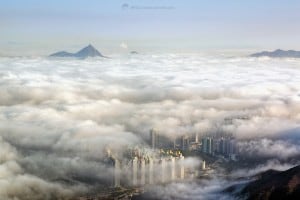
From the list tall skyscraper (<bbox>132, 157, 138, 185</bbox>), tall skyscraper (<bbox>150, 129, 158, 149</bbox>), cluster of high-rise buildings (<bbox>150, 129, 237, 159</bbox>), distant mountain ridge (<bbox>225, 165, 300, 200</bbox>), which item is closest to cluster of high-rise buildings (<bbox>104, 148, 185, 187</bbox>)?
tall skyscraper (<bbox>132, 157, 138, 185</bbox>)

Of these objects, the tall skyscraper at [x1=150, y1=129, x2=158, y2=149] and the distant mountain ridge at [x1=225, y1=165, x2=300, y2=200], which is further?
the tall skyscraper at [x1=150, y1=129, x2=158, y2=149]

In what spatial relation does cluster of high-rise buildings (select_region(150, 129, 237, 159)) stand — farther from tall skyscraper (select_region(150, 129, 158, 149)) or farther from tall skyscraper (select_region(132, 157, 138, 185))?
tall skyscraper (select_region(132, 157, 138, 185))

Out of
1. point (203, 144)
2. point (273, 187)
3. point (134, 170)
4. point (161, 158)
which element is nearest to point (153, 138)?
point (203, 144)

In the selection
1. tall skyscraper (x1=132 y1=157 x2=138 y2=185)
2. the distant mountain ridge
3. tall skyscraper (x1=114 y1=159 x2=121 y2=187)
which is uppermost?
the distant mountain ridge

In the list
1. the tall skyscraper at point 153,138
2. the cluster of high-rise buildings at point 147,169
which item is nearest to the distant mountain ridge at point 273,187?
the cluster of high-rise buildings at point 147,169

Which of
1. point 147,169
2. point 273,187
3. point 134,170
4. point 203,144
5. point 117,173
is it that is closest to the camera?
point 273,187

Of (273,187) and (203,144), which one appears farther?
(203,144)

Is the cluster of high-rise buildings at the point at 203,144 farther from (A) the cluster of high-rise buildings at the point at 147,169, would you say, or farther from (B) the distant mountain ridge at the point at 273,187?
(B) the distant mountain ridge at the point at 273,187

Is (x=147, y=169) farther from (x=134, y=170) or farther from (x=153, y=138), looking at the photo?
(x=153, y=138)

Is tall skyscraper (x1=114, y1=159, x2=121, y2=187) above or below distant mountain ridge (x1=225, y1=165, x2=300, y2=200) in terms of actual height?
below

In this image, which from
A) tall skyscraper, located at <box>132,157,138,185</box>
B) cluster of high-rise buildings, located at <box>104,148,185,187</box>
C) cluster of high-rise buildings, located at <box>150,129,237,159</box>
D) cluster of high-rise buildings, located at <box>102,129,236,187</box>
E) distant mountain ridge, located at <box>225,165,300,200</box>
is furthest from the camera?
cluster of high-rise buildings, located at <box>150,129,237,159</box>
